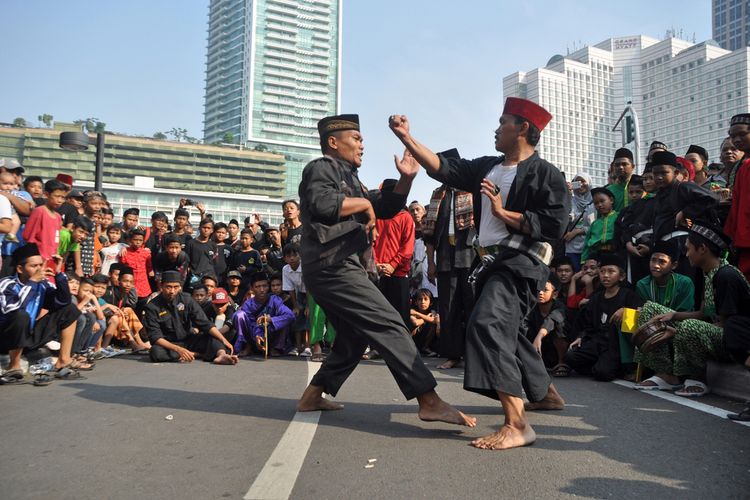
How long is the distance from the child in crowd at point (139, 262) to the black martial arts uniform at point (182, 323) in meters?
1.78

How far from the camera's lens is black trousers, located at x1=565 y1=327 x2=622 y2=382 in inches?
259

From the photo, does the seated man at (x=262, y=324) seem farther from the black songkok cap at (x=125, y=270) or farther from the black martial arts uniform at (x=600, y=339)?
the black martial arts uniform at (x=600, y=339)

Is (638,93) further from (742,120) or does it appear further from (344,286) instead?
(344,286)

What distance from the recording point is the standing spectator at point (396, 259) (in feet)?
28.7

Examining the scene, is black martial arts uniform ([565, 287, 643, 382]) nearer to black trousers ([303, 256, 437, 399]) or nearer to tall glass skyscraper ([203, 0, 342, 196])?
black trousers ([303, 256, 437, 399])

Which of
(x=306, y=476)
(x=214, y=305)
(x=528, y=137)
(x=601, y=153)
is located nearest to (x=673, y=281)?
(x=528, y=137)

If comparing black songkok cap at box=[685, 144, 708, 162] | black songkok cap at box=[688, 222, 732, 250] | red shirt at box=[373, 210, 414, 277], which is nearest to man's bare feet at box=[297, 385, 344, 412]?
black songkok cap at box=[688, 222, 732, 250]

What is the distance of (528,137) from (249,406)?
2735mm

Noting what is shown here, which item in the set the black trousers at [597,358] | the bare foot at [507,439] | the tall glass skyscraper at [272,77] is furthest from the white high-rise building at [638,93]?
the bare foot at [507,439]

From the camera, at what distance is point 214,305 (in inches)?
394

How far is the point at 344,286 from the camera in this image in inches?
168

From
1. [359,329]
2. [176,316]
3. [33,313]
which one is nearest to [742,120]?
[359,329]

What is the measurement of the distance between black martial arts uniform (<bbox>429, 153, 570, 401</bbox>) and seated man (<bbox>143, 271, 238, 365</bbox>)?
196 inches

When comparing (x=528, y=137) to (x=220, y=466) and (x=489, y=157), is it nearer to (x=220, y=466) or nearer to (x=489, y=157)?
(x=489, y=157)
